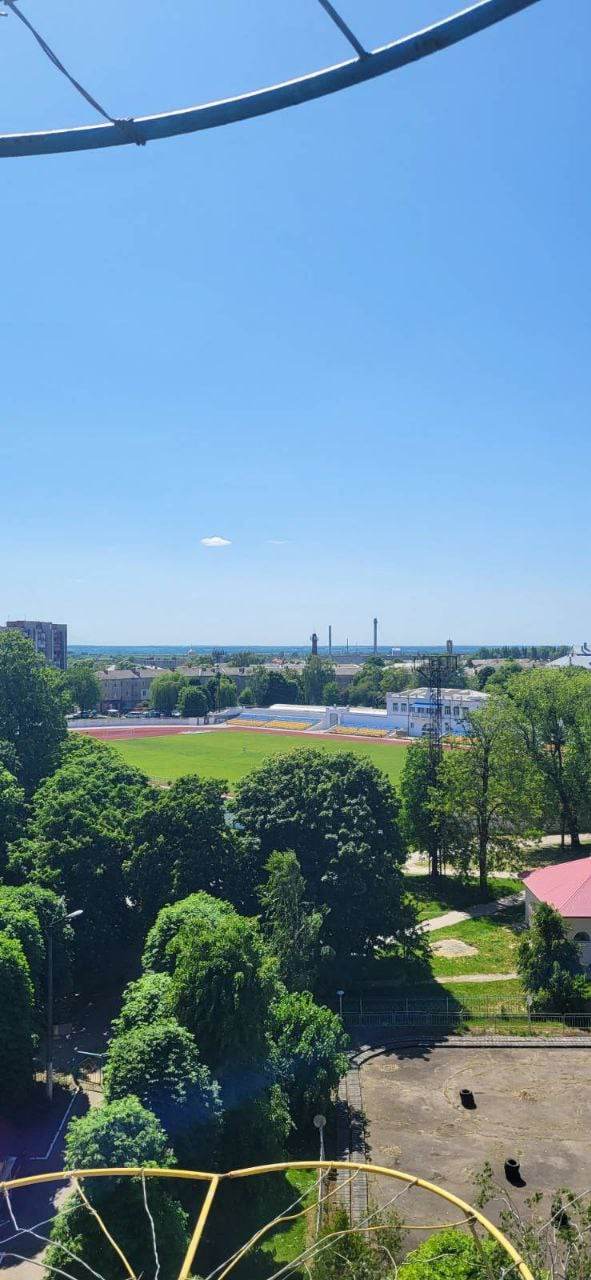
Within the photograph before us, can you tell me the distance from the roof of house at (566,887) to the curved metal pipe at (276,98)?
21.9 metres

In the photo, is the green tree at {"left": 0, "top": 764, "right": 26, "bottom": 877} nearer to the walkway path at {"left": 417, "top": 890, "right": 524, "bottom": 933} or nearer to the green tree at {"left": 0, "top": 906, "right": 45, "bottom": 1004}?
the green tree at {"left": 0, "top": 906, "right": 45, "bottom": 1004}

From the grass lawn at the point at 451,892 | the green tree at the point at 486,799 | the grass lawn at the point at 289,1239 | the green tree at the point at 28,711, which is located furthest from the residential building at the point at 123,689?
the grass lawn at the point at 289,1239

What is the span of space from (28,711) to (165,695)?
213 feet

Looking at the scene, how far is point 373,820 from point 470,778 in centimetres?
864

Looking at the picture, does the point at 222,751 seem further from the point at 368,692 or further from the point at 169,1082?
the point at 169,1082

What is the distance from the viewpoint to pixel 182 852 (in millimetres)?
20891

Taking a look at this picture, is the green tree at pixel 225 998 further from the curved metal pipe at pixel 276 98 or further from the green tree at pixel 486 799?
the green tree at pixel 486 799

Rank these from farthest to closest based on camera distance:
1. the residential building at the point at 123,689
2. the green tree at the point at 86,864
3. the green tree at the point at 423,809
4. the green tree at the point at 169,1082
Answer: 1. the residential building at the point at 123,689
2. the green tree at the point at 423,809
3. the green tree at the point at 86,864
4. the green tree at the point at 169,1082

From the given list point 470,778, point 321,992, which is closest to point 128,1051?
point 321,992

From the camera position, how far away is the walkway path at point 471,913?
27256mm

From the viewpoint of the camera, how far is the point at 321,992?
20.4 metres

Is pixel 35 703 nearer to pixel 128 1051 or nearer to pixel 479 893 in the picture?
pixel 479 893

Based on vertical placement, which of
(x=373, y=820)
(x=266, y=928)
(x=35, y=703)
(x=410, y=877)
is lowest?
(x=410, y=877)

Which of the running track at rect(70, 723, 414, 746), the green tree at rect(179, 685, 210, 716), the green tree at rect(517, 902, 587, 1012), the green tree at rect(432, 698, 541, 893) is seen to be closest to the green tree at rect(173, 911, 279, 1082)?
the green tree at rect(517, 902, 587, 1012)
